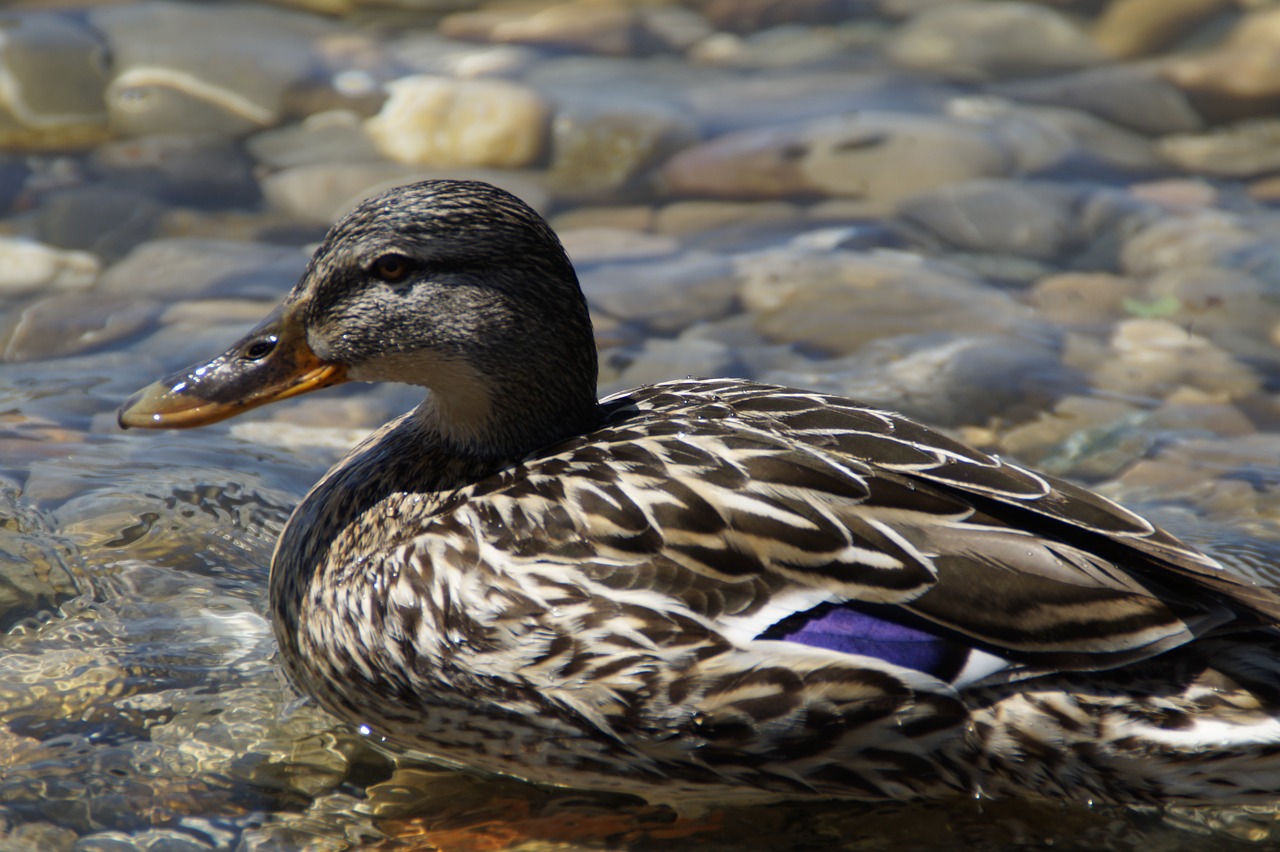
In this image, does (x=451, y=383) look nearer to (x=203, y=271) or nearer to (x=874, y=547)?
(x=874, y=547)

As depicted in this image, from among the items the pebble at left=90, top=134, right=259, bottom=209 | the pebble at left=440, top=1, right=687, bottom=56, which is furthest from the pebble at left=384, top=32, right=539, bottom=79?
the pebble at left=90, top=134, right=259, bottom=209

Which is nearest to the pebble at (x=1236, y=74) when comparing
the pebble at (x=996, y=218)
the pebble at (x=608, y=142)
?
the pebble at (x=996, y=218)

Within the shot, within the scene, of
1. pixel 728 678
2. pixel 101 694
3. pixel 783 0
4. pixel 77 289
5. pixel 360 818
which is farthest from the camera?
pixel 783 0

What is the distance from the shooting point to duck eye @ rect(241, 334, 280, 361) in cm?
432

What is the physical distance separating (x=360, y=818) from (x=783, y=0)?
807 cm

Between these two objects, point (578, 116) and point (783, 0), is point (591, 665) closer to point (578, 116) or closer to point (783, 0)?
point (578, 116)

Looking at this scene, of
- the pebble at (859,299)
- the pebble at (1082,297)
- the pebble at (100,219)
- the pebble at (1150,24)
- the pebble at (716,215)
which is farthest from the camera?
the pebble at (1150,24)

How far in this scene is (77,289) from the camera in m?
7.27

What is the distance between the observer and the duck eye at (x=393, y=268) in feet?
13.8

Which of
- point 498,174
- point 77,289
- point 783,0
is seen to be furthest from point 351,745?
point 783,0

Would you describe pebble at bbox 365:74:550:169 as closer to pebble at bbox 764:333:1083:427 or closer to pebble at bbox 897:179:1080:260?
pebble at bbox 897:179:1080:260

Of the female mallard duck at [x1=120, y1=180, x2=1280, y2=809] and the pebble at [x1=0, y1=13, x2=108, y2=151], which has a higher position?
the pebble at [x1=0, y1=13, x2=108, y2=151]

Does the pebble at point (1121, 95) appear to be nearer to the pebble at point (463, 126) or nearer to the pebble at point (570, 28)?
the pebble at point (570, 28)

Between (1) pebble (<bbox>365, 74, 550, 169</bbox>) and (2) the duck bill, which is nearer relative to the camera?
(2) the duck bill
